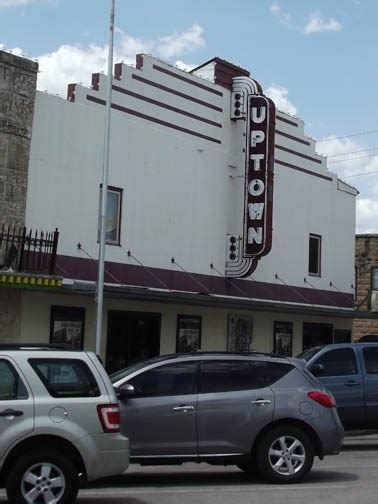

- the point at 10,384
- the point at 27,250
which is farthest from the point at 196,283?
the point at 10,384

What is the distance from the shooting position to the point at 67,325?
686 inches

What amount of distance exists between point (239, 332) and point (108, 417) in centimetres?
1404

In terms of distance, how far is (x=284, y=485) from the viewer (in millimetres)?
9820

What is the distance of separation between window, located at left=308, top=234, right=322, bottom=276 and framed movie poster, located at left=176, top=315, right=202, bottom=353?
18.9 ft

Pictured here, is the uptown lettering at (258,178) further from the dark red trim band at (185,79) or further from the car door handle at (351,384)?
the car door handle at (351,384)

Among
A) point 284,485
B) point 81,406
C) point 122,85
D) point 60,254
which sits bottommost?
point 284,485

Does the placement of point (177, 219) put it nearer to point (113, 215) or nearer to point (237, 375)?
point (113, 215)

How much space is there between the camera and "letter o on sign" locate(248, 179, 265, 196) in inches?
829

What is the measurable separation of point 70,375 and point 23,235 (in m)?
8.49

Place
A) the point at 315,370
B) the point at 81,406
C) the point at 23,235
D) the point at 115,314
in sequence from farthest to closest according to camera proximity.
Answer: the point at 115,314 < the point at 23,235 < the point at 315,370 < the point at 81,406

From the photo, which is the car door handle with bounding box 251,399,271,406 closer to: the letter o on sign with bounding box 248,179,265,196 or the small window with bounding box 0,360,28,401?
the small window with bounding box 0,360,28,401

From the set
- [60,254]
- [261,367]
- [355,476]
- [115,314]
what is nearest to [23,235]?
[60,254]

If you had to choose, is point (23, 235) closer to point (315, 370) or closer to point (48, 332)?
point (48, 332)

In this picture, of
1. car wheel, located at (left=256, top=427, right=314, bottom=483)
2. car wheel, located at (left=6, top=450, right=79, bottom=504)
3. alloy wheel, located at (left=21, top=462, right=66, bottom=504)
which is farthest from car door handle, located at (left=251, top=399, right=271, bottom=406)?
alloy wheel, located at (left=21, top=462, right=66, bottom=504)
